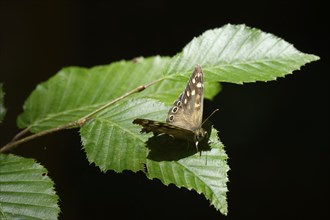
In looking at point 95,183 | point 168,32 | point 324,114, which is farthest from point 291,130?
point 95,183

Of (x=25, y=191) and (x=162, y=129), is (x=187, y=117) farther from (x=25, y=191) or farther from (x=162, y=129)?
(x=25, y=191)

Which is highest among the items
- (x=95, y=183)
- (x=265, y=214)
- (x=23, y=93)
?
(x=23, y=93)

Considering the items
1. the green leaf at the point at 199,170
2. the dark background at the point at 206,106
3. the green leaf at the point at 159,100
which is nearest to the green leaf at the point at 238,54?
the green leaf at the point at 159,100

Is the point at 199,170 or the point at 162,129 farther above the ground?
the point at 162,129

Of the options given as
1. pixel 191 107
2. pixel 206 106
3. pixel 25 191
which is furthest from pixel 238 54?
pixel 206 106

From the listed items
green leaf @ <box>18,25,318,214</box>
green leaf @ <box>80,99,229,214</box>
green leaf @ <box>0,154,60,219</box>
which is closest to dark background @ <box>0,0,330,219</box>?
green leaf @ <box>18,25,318,214</box>

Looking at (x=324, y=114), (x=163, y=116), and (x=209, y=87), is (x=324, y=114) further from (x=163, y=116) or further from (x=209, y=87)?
(x=163, y=116)

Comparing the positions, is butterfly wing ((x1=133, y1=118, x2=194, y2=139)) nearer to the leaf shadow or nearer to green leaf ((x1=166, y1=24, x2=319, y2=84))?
the leaf shadow

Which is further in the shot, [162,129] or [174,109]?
[174,109]
